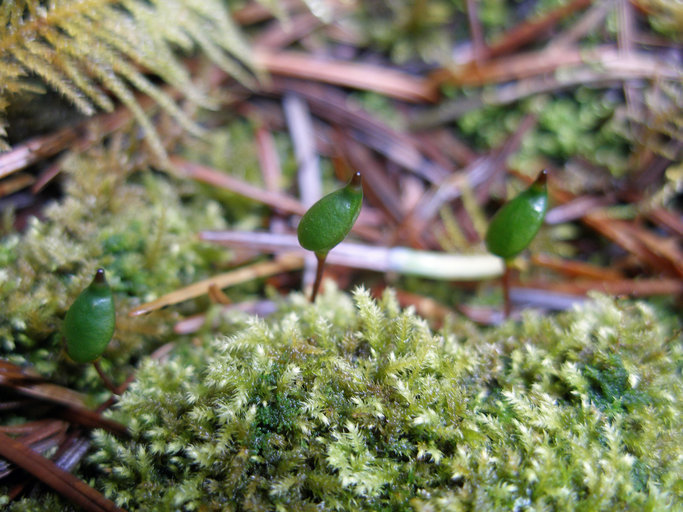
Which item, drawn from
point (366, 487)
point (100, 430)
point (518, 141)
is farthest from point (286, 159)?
point (366, 487)

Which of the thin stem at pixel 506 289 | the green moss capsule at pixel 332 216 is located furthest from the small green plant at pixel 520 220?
the green moss capsule at pixel 332 216

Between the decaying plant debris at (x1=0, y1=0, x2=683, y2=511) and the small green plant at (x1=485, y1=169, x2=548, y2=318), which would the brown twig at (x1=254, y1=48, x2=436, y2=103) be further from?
the small green plant at (x1=485, y1=169, x2=548, y2=318)

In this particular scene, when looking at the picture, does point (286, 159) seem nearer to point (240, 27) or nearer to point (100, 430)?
point (240, 27)

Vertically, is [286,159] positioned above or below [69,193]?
below

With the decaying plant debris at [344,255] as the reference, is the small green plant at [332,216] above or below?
above

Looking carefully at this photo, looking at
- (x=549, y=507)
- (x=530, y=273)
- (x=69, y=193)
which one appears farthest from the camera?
(x=530, y=273)

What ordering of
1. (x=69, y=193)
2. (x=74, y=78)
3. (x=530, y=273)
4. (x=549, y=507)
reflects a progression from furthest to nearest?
(x=530, y=273)
(x=69, y=193)
(x=74, y=78)
(x=549, y=507)

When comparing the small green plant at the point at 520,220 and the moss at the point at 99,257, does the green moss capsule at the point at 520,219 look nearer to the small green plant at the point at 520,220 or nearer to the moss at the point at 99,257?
the small green plant at the point at 520,220
